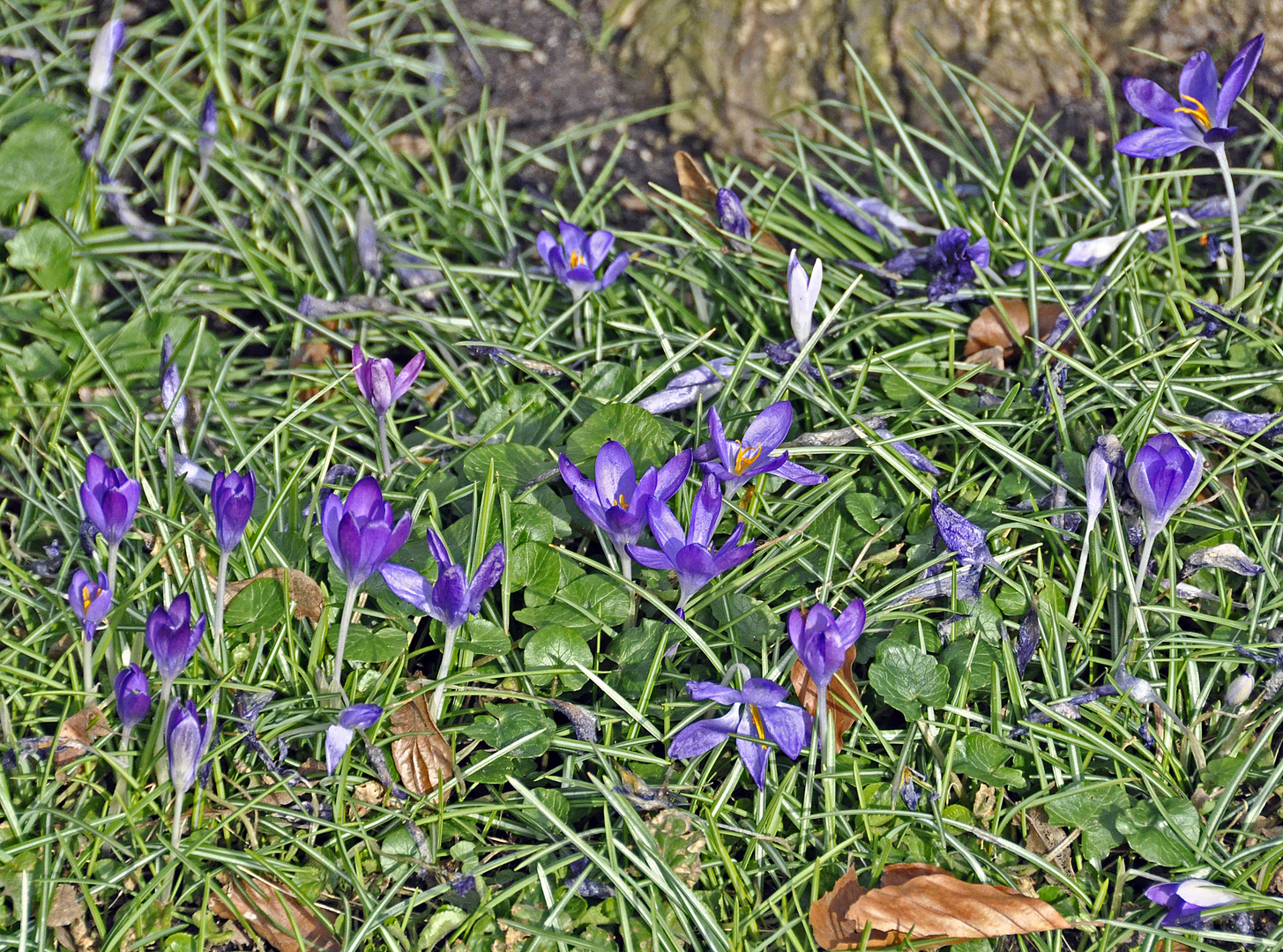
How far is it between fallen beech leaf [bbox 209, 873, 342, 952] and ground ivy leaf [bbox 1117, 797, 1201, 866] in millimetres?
1183

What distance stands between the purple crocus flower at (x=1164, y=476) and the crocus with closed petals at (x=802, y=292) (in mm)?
618

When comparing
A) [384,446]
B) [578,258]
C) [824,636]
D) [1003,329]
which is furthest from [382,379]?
[1003,329]

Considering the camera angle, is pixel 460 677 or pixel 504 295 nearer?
pixel 460 677

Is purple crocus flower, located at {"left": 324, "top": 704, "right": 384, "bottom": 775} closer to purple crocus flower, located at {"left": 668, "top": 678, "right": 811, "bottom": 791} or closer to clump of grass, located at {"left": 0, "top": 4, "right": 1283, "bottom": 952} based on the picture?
clump of grass, located at {"left": 0, "top": 4, "right": 1283, "bottom": 952}

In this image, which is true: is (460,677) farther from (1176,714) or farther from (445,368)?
(1176,714)

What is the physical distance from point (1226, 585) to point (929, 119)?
1565 millimetres

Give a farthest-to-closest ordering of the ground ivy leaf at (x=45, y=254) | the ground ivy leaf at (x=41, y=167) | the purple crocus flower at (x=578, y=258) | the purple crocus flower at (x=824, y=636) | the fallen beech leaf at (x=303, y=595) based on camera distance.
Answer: the ground ivy leaf at (x=41, y=167)
the ground ivy leaf at (x=45, y=254)
the purple crocus flower at (x=578, y=258)
the fallen beech leaf at (x=303, y=595)
the purple crocus flower at (x=824, y=636)

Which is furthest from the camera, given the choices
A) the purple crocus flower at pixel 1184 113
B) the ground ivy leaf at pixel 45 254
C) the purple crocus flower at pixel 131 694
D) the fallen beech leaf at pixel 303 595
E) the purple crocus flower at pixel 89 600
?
the ground ivy leaf at pixel 45 254

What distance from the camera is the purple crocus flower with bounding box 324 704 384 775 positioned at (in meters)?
1.46

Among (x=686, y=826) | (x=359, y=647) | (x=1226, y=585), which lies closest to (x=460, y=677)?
(x=359, y=647)

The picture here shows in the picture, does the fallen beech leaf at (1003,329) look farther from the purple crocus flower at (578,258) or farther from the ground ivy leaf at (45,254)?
the ground ivy leaf at (45,254)

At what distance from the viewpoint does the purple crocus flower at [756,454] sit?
1624 mm

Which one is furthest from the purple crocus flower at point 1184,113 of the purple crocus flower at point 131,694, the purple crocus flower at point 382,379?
the purple crocus flower at point 131,694

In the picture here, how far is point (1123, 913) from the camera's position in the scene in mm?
1475
